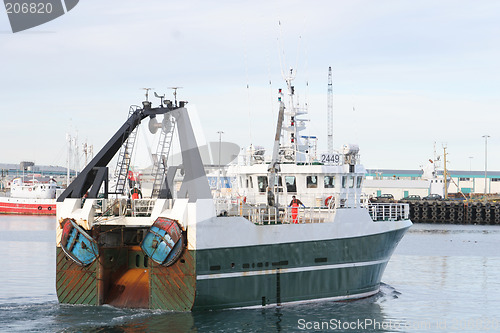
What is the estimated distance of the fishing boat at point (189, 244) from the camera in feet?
77.0

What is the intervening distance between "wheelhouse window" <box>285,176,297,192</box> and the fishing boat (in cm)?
162

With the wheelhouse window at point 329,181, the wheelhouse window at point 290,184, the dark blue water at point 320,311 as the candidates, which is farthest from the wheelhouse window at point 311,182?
the dark blue water at point 320,311

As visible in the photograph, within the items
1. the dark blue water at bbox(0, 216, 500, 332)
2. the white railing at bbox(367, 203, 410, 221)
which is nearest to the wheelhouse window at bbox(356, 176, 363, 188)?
the white railing at bbox(367, 203, 410, 221)

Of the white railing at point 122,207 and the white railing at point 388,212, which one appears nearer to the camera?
the white railing at point 122,207

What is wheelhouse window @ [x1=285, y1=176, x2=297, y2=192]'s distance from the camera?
1204 inches

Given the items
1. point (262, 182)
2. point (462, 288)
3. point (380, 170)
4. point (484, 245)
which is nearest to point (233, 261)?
point (262, 182)

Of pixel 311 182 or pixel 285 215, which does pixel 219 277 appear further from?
pixel 311 182

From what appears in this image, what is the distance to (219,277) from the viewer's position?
23.8m

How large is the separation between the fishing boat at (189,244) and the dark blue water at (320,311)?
2.07ft

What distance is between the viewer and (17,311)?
24938 mm

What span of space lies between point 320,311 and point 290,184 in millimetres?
6428

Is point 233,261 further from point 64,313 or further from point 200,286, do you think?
point 64,313

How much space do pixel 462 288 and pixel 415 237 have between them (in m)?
35.0

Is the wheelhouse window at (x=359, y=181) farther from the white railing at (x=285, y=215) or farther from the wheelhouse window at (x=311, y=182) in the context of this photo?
the white railing at (x=285, y=215)
